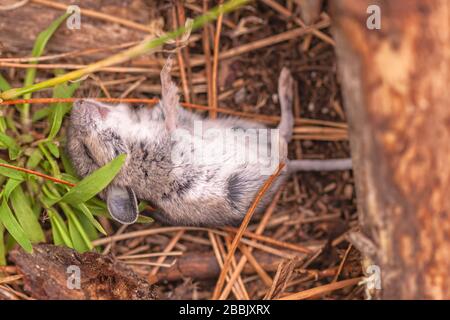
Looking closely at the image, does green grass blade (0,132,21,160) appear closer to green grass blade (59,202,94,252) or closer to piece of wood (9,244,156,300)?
green grass blade (59,202,94,252)

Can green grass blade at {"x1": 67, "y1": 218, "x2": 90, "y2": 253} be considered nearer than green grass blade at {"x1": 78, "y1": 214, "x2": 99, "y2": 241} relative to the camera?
Yes

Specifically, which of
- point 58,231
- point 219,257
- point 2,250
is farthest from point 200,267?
point 2,250

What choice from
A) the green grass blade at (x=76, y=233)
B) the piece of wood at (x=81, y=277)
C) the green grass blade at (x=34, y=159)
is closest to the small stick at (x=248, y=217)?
the piece of wood at (x=81, y=277)

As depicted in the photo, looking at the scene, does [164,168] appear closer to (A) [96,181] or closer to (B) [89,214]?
(A) [96,181]

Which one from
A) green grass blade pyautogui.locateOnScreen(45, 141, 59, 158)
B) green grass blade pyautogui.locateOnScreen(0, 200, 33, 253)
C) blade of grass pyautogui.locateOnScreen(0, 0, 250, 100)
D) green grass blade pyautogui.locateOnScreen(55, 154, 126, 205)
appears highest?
blade of grass pyautogui.locateOnScreen(0, 0, 250, 100)

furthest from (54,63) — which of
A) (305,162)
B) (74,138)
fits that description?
(305,162)

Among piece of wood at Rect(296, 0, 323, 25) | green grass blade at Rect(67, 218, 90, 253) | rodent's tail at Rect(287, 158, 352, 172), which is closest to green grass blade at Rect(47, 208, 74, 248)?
green grass blade at Rect(67, 218, 90, 253)

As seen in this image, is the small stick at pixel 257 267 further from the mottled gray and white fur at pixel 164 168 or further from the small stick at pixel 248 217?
the mottled gray and white fur at pixel 164 168
